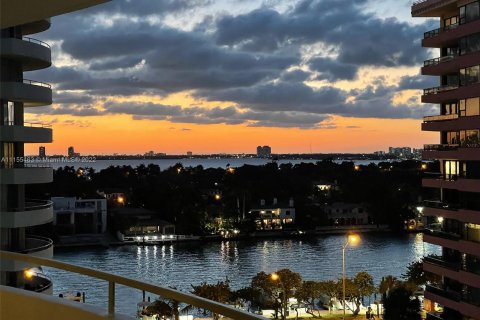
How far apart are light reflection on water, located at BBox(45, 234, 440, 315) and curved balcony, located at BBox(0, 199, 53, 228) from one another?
34.6ft

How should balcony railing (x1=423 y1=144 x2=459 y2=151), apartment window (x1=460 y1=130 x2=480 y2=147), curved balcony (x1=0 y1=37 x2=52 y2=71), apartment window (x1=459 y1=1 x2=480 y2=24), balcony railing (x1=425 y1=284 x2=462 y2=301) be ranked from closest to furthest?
curved balcony (x1=0 y1=37 x2=52 y2=71) → apartment window (x1=459 y1=1 x2=480 y2=24) → apartment window (x1=460 y1=130 x2=480 y2=147) → balcony railing (x1=425 y1=284 x2=462 y2=301) → balcony railing (x1=423 y1=144 x2=459 y2=151)

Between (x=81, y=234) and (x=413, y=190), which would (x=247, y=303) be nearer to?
(x=81, y=234)

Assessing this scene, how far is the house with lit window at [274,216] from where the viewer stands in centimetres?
4303

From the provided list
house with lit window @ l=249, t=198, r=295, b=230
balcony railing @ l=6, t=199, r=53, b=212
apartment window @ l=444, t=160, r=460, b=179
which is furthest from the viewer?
house with lit window @ l=249, t=198, r=295, b=230

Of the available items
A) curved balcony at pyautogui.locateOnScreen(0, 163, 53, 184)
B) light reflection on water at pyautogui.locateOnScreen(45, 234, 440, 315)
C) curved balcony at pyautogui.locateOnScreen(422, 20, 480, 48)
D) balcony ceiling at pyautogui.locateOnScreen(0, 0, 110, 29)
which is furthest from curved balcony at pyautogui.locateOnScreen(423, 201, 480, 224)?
balcony ceiling at pyautogui.locateOnScreen(0, 0, 110, 29)

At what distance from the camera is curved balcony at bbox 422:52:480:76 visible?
41.2 ft

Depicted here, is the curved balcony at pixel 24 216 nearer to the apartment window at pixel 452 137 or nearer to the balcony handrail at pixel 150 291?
the balcony handrail at pixel 150 291

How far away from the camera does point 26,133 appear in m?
9.79

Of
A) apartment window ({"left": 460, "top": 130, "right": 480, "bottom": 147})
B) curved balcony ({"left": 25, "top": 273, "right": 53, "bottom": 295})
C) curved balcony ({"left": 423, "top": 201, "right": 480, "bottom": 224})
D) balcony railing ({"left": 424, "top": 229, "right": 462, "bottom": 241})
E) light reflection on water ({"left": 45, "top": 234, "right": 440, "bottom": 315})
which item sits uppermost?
apartment window ({"left": 460, "top": 130, "right": 480, "bottom": 147})

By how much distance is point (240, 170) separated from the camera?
55469 mm

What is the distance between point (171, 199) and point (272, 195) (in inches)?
355

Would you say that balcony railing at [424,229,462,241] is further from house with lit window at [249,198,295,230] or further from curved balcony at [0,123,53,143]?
house with lit window at [249,198,295,230]

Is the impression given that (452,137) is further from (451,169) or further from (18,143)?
(18,143)

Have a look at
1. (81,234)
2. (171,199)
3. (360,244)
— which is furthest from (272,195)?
(81,234)
